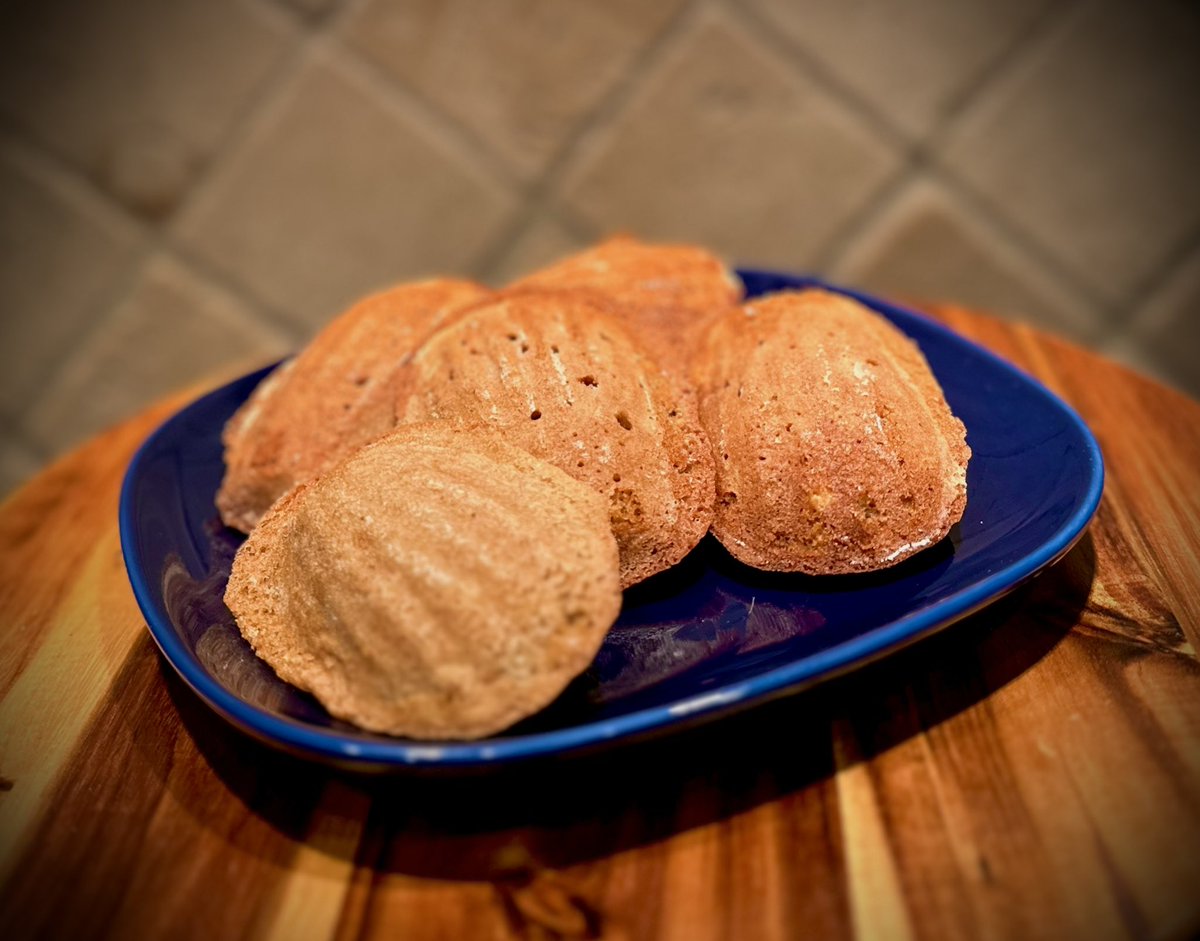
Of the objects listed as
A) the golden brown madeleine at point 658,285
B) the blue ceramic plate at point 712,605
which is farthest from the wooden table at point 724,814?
A: the golden brown madeleine at point 658,285

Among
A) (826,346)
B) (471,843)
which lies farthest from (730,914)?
(826,346)

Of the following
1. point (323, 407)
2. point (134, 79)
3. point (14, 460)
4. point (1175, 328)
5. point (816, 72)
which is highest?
point (1175, 328)

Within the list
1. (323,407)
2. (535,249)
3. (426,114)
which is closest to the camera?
(323,407)

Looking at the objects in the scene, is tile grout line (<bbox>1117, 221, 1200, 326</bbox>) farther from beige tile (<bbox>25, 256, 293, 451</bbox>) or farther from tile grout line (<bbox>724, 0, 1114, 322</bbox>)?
beige tile (<bbox>25, 256, 293, 451</bbox>)

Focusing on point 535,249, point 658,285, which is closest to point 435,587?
point 658,285

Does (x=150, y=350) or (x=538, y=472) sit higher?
(x=538, y=472)

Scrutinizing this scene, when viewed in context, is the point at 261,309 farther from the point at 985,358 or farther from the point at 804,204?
the point at 985,358

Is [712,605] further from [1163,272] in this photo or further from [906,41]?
[1163,272]
